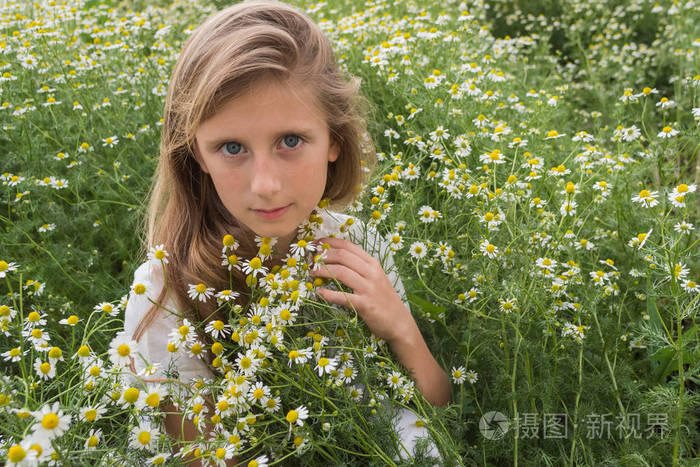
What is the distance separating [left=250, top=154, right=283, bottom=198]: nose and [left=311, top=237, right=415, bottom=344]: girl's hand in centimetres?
28

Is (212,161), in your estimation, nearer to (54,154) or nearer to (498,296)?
(498,296)

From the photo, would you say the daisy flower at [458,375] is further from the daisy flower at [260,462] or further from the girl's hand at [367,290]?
the daisy flower at [260,462]

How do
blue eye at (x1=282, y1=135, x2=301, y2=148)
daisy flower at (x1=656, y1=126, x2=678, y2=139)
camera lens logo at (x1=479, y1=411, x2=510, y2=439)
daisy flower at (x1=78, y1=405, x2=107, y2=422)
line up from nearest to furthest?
daisy flower at (x1=78, y1=405, x2=107, y2=422), blue eye at (x1=282, y1=135, x2=301, y2=148), camera lens logo at (x1=479, y1=411, x2=510, y2=439), daisy flower at (x1=656, y1=126, x2=678, y2=139)

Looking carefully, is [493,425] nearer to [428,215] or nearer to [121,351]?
[428,215]

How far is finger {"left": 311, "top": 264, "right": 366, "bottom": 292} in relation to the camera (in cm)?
170

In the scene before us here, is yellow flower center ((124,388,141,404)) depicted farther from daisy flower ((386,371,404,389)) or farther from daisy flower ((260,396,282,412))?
daisy flower ((386,371,404,389))

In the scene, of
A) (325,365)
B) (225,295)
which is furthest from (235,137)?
(325,365)

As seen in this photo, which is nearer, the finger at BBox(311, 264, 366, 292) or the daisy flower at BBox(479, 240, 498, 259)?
the finger at BBox(311, 264, 366, 292)

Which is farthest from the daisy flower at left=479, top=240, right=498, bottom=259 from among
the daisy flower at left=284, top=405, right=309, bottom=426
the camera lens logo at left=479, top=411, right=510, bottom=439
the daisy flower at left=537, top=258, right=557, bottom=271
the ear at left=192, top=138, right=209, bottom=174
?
the ear at left=192, top=138, right=209, bottom=174

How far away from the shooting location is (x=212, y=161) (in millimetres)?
1595

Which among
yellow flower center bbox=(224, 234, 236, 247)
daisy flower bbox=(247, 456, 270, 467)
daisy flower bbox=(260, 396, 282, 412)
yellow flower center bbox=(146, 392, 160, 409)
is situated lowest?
daisy flower bbox=(247, 456, 270, 467)

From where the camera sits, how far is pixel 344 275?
1.72 metres

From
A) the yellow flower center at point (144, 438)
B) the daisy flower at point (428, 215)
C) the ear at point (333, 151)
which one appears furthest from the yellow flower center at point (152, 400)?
the daisy flower at point (428, 215)

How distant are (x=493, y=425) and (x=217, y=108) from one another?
1.28 metres
